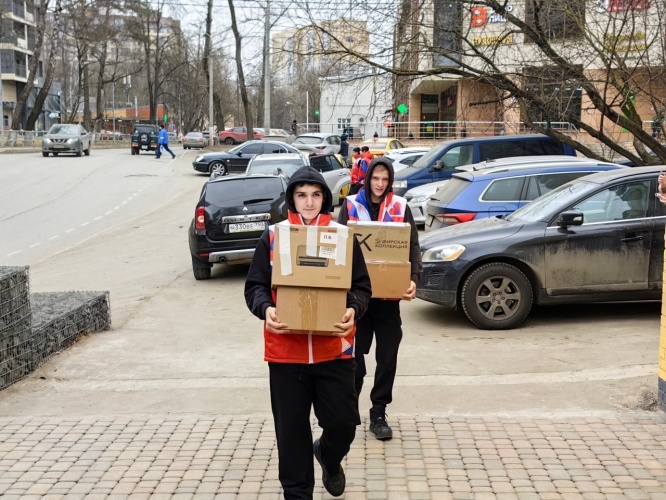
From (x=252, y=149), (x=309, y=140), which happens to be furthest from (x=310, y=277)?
(x=309, y=140)

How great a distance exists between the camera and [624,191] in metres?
8.62

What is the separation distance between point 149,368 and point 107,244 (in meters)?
10.3

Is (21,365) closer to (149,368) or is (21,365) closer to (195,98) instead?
(149,368)

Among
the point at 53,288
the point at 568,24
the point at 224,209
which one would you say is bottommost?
the point at 53,288

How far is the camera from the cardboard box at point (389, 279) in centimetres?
498

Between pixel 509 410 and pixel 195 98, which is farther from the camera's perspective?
pixel 195 98

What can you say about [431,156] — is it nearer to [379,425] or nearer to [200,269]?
[200,269]

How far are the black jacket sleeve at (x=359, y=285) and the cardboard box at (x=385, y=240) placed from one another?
41.2 inches

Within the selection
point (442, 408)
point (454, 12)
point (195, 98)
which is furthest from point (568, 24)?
point (195, 98)

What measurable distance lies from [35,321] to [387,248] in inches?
155

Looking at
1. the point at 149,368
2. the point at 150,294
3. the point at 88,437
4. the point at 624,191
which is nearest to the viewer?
the point at 88,437

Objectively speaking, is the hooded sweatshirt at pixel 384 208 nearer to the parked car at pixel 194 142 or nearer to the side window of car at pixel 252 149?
the side window of car at pixel 252 149

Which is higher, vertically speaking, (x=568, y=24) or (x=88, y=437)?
(x=568, y=24)

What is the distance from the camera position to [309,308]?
371 centimetres
